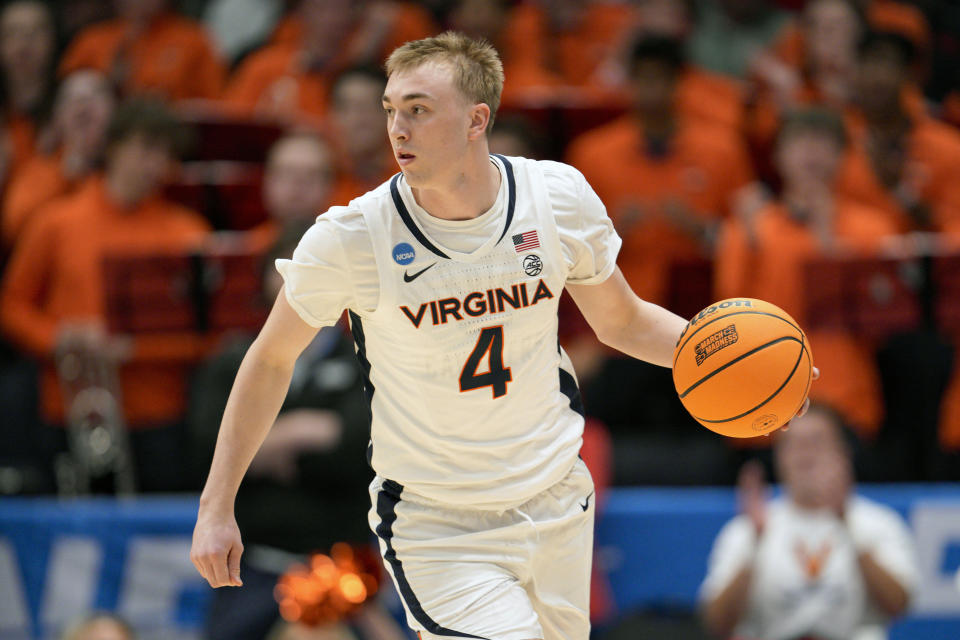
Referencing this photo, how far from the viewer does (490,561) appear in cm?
388

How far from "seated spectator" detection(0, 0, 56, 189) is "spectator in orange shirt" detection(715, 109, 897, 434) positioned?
5028 mm

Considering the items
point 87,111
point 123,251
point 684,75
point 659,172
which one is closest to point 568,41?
point 684,75

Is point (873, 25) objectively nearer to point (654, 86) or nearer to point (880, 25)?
point (880, 25)

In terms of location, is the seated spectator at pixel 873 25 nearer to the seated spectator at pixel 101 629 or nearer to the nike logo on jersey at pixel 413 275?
the seated spectator at pixel 101 629

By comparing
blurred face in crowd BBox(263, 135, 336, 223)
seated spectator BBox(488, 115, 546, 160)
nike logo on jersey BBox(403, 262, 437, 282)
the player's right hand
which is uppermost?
nike logo on jersey BBox(403, 262, 437, 282)

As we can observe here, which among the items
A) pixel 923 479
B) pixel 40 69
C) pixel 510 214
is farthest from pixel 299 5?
pixel 510 214

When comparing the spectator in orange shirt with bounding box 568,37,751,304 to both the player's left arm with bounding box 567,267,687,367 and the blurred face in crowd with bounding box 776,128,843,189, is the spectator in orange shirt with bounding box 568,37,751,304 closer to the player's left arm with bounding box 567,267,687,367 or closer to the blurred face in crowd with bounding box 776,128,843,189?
the blurred face in crowd with bounding box 776,128,843,189

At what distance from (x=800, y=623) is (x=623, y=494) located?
3.75ft

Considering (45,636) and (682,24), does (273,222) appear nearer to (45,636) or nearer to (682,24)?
(45,636)

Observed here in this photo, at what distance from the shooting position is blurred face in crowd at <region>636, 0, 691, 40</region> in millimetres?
9500

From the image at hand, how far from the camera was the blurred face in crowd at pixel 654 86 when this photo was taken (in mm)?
8406

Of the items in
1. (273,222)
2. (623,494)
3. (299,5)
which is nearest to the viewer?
(623,494)

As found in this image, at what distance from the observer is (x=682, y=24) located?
31.8 feet

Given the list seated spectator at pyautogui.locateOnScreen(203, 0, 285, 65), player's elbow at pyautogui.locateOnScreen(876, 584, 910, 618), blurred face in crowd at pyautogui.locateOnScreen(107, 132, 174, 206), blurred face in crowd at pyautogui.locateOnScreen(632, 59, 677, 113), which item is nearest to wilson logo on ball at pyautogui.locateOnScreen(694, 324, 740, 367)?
player's elbow at pyautogui.locateOnScreen(876, 584, 910, 618)
